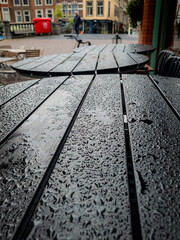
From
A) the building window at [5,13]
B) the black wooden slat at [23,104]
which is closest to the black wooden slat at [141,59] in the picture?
the black wooden slat at [23,104]

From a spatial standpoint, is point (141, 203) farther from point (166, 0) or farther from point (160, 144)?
point (166, 0)

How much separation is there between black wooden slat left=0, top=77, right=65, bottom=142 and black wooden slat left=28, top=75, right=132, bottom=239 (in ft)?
0.80

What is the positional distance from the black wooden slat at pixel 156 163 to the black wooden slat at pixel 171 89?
0.15 feet

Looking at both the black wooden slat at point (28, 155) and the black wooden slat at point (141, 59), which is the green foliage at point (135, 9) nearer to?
the black wooden slat at point (141, 59)

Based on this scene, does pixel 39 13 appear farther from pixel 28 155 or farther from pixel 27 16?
pixel 28 155

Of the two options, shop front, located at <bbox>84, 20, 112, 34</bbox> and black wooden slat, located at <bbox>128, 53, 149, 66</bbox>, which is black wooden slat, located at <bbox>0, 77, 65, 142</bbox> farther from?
shop front, located at <bbox>84, 20, 112, 34</bbox>

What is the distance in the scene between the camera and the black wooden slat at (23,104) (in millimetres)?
760

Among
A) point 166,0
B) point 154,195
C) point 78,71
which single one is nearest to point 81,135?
point 154,195

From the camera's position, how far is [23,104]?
0.97 m

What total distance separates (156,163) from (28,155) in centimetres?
34

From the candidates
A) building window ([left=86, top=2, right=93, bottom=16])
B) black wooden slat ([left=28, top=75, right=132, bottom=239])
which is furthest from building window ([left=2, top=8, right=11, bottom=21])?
black wooden slat ([left=28, top=75, right=132, bottom=239])

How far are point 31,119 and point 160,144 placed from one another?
1.59ft

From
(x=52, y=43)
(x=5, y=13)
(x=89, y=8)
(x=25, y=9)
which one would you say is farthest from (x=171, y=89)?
(x=5, y=13)

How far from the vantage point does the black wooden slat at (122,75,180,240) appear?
0.36 metres
